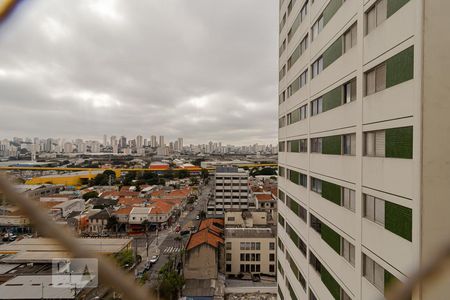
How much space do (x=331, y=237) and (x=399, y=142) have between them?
2.27m

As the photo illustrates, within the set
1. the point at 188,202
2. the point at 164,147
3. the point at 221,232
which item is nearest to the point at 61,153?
the point at 164,147

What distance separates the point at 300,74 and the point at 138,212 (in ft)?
56.6

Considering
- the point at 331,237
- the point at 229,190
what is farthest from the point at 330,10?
the point at 229,190

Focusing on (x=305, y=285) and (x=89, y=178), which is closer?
(x=305, y=285)

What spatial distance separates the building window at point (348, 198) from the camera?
3807mm

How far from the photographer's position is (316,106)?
528 centimetres

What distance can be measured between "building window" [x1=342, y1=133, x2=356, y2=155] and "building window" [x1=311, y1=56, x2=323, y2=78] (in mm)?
1666

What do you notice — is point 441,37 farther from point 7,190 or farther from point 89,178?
point 89,178

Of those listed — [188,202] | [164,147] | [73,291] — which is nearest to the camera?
[73,291]

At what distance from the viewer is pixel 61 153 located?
58406mm

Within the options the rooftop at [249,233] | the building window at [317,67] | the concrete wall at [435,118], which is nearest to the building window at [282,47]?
→ the building window at [317,67]

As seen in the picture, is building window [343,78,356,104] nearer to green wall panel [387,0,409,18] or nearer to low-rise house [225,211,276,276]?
green wall panel [387,0,409,18]

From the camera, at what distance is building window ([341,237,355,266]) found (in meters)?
3.80

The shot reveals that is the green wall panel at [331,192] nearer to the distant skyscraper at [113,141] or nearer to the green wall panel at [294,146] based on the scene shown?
the green wall panel at [294,146]
